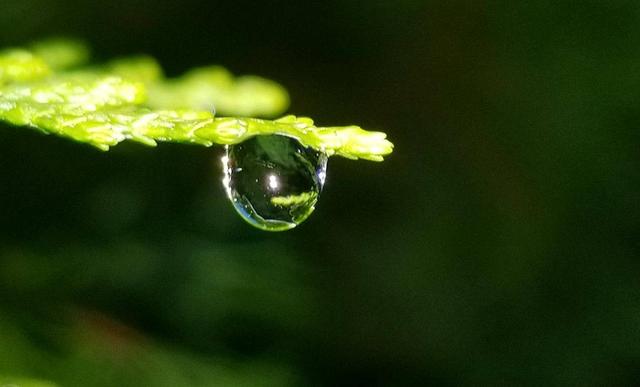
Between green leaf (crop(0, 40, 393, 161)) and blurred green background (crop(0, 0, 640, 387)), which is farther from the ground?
blurred green background (crop(0, 0, 640, 387))

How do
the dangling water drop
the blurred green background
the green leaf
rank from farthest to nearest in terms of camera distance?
1. the blurred green background
2. the dangling water drop
3. the green leaf

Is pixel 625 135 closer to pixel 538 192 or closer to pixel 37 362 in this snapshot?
pixel 538 192

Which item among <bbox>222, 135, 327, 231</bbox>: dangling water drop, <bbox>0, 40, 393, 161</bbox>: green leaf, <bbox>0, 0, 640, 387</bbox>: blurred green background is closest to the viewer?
<bbox>0, 40, 393, 161</bbox>: green leaf

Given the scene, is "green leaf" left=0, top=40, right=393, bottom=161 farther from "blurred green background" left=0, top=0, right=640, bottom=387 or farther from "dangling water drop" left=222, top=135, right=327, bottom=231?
"blurred green background" left=0, top=0, right=640, bottom=387

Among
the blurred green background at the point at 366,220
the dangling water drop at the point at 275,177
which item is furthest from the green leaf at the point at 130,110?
the blurred green background at the point at 366,220

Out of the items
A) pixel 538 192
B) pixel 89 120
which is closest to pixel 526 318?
pixel 538 192

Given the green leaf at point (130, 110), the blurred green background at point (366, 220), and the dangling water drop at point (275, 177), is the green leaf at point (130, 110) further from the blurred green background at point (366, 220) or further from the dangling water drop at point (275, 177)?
the blurred green background at point (366, 220)

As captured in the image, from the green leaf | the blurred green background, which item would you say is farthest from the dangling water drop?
the blurred green background

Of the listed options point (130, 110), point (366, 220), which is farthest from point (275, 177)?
point (366, 220)

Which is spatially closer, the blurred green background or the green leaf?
the green leaf
